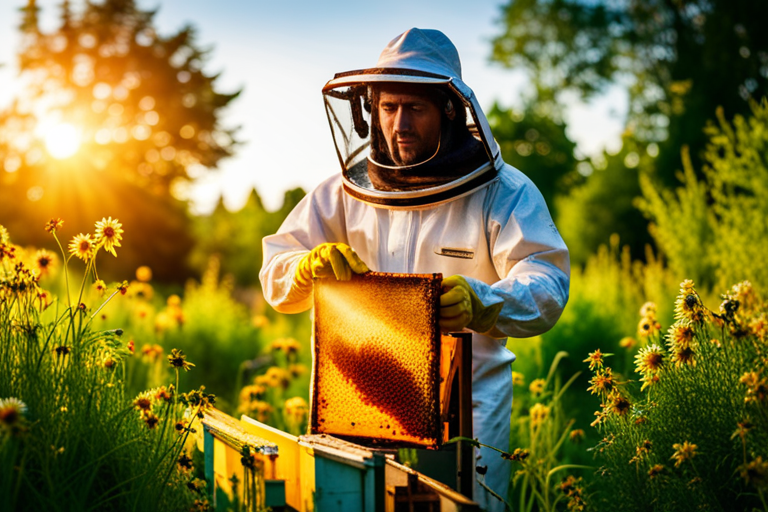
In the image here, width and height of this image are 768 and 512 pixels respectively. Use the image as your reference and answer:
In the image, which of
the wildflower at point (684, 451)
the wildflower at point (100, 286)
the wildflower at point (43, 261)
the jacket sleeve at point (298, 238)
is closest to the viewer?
the wildflower at point (684, 451)

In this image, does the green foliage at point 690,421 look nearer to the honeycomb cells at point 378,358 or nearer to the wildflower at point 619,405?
the wildflower at point 619,405

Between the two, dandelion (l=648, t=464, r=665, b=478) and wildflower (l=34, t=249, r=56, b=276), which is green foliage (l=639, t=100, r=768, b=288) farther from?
wildflower (l=34, t=249, r=56, b=276)

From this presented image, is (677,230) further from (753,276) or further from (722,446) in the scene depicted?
(722,446)

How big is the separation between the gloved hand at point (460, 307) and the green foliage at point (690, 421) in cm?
51

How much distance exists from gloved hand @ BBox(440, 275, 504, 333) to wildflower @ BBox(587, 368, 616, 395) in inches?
18.8

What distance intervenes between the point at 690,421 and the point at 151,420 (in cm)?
191

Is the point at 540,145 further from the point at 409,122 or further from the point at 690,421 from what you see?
the point at 690,421

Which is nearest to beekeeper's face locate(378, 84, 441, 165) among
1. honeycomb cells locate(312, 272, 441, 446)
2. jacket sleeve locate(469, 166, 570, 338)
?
jacket sleeve locate(469, 166, 570, 338)

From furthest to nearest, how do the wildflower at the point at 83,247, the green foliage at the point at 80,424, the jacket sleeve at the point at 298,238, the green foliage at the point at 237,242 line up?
the green foliage at the point at 237,242 < the jacket sleeve at the point at 298,238 < the wildflower at the point at 83,247 < the green foliage at the point at 80,424

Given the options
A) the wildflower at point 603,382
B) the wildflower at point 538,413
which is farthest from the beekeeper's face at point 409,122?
the wildflower at point 538,413

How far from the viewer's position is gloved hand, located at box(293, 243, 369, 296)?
262 cm

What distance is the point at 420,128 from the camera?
3.21 meters

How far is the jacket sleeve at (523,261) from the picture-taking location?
9.07 ft

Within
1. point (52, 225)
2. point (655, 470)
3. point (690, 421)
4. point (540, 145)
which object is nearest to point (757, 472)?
point (655, 470)
